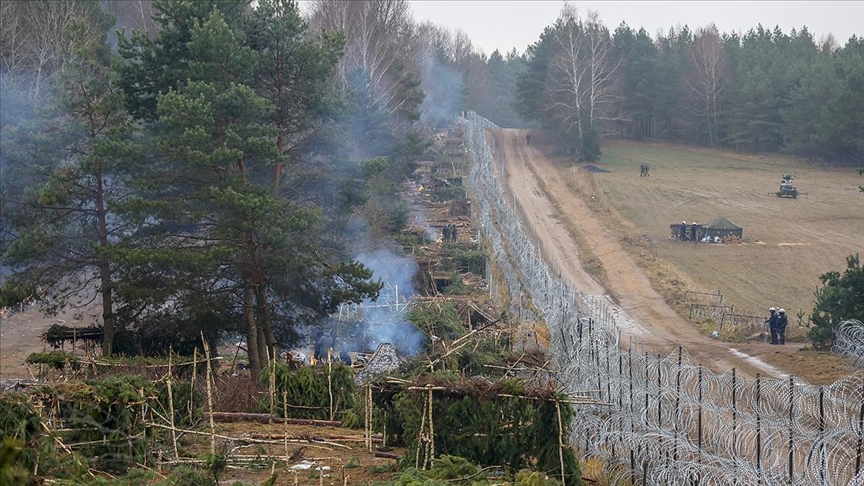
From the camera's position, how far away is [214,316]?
65.4ft

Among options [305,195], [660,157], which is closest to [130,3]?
[660,157]

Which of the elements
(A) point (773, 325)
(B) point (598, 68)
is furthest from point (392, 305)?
(B) point (598, 68)

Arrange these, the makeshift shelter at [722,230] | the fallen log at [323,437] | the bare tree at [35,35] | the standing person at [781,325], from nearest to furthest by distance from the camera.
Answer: the fallen log at [323,437] → the standing person at [781,325] → the makeshift shelter at [722,230] → the bare tree at [35,35]

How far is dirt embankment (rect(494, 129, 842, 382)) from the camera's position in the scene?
2202cm

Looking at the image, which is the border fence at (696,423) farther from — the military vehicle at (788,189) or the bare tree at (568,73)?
the bare tree at (568,73)

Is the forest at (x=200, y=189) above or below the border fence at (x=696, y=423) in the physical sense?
above

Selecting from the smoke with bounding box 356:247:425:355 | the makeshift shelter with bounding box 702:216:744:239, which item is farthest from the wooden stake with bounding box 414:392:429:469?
the makeshift shelter with bounding box 702:216:744:239

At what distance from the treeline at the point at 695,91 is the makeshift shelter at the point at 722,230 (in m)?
13.4

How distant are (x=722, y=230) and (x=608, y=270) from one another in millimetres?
7817

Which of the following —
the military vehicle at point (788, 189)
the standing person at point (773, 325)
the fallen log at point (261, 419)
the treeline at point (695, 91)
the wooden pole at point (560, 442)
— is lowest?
the fallen log at point (261, 419)

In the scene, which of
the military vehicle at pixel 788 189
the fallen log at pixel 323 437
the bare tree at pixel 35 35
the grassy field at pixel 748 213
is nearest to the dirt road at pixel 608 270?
the grassy field at pixel 748 213

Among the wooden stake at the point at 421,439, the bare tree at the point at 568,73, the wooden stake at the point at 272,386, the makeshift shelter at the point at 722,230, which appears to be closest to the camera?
the wooden stake at the point at 421,439

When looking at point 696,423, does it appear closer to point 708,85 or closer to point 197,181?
point 197,181

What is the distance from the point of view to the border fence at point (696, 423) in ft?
31.6
